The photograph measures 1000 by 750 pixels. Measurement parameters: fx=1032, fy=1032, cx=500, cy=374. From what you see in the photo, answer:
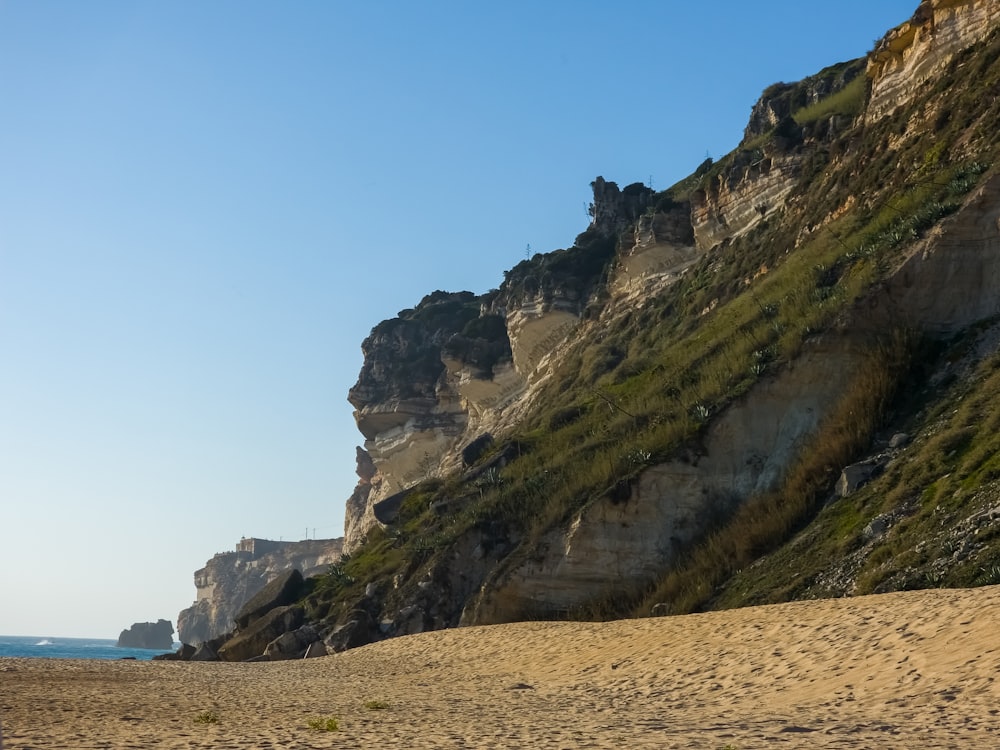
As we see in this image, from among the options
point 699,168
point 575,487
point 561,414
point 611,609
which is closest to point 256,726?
point 611,609

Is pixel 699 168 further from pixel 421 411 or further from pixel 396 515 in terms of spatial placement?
pixel 396 515

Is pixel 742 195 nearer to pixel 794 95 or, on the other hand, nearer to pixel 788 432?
pixel 794 95

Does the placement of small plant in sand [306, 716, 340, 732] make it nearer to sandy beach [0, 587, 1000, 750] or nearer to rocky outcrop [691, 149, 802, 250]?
sandy beach [0, 587, 1000, 750]

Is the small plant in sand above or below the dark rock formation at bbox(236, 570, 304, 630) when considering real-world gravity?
below

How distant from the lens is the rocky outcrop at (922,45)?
121 ft

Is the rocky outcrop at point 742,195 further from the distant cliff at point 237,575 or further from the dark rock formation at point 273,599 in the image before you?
the distant cliff at point 237,575

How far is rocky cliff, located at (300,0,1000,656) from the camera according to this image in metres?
25.1

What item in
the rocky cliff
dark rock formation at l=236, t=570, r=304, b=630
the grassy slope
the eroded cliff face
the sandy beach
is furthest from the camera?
the eroded cliff face

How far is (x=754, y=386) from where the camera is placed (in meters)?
26.7

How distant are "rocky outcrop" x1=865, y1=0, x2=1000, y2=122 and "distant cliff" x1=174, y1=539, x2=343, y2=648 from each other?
322 feet

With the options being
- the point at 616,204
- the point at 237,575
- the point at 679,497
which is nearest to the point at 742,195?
the point at 616,204

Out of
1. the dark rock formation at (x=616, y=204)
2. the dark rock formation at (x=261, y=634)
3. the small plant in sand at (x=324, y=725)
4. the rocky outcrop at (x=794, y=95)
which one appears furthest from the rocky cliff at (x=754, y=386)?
the dark rock formation at (x=616, y=204)

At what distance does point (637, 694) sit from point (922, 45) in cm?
3260

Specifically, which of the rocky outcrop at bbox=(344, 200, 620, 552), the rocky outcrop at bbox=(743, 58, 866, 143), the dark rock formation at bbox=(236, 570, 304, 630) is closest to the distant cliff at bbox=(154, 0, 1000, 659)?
the dark rock formation at bbox=(236, 570, 304, 630)
